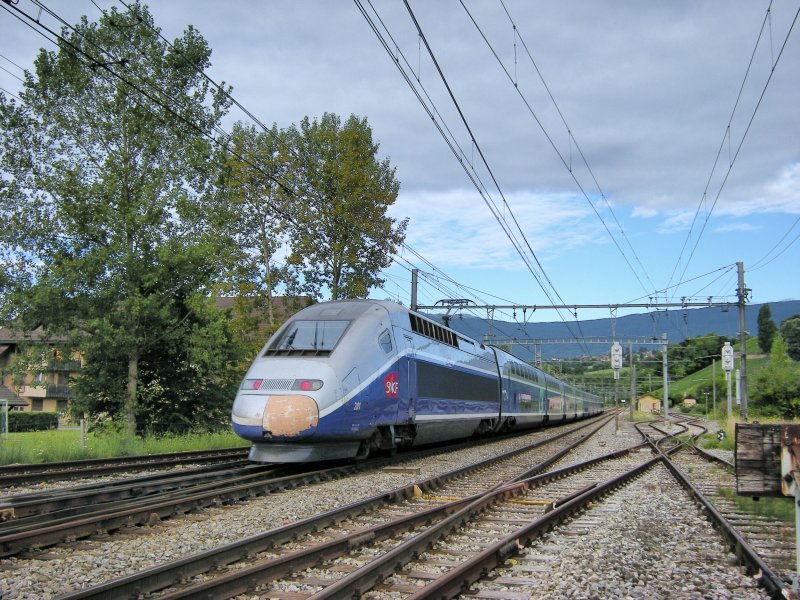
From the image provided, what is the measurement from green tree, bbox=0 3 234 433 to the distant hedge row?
81.6 ft

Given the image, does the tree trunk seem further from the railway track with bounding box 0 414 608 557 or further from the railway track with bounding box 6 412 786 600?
the railway track with bounding box 6 412 786 600

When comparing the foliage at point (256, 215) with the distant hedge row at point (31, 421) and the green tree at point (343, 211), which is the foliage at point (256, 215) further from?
the distant hedge row at point (31, 421)

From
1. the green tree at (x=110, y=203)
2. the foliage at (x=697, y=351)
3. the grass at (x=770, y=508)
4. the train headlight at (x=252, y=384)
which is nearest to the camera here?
the grass at (x=770, y=508)

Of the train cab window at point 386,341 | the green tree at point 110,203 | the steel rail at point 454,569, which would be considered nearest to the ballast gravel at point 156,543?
the steel rail at point 454,569

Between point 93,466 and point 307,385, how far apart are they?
5337 mm

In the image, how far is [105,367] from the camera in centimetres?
2344

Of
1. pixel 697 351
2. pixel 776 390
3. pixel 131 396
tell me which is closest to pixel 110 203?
pixel 131 396

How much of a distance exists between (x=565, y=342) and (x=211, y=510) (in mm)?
35007

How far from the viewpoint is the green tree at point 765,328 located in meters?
146

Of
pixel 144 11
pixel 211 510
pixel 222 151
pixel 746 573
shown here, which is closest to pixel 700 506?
pixel 746 573

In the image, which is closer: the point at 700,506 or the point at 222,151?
the point at 700,506

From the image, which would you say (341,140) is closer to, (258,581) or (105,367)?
(105,367)

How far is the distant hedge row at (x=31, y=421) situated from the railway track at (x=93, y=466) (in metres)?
33.0

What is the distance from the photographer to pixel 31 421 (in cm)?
4528
